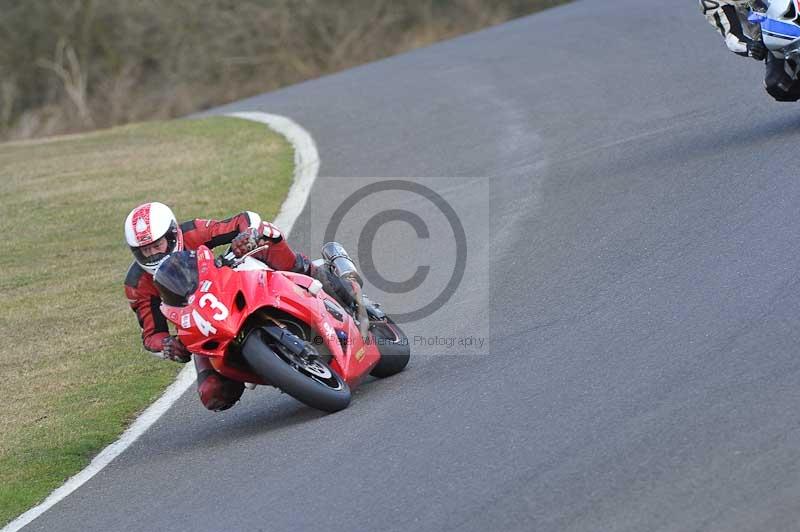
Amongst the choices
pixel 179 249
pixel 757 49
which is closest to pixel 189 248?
pixel 179 249

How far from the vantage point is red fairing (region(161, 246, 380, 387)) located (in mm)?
6758

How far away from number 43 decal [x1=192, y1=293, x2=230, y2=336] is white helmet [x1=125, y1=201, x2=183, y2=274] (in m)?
0.48

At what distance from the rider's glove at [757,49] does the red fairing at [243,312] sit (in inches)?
194

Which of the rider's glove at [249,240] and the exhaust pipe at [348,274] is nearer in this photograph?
the rider's glove at [249,240]

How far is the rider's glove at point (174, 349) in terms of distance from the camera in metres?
7.10

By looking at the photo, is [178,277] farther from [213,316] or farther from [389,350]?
[389,350]

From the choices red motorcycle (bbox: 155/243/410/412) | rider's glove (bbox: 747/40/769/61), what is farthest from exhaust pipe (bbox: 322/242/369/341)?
rider's glove (bbox: 747/40/769/61)

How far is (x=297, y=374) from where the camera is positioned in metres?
6.77

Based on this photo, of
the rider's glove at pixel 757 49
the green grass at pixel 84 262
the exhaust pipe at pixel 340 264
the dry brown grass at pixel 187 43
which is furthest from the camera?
the dry brown grass at pixel 187 43

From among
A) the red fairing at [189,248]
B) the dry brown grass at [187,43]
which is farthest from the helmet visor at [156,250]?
the dry brown grass at [187,43]

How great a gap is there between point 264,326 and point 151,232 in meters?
0.85

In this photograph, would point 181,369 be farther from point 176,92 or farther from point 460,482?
point 176,92

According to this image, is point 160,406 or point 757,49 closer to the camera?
point 160,406

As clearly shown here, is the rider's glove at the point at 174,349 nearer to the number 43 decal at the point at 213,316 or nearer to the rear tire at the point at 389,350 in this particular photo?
the number 43 decal at the point at 213,316
